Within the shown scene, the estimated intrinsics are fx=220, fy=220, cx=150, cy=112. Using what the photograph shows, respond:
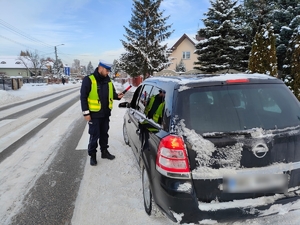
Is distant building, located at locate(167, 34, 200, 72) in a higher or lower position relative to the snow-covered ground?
higher

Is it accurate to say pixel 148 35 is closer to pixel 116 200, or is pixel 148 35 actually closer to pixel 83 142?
pixel 83 142

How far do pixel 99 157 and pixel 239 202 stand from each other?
3256 millimetres

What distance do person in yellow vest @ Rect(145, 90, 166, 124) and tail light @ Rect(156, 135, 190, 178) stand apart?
37cm

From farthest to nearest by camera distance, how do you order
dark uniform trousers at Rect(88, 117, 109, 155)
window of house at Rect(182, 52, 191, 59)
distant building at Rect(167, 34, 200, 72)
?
window of house at Rect(182, 52, 191, 59), distant building at Rect(167, 34, 200, 72), dark uniform trousers at Rect(88, 117, 109, 155)

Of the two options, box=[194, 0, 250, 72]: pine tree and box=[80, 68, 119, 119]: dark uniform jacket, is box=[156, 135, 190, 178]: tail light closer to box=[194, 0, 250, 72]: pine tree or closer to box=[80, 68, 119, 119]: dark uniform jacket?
box=[80, 68, 119, 119]: dark uniform jacket

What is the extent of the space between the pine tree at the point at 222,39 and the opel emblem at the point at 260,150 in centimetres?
1569

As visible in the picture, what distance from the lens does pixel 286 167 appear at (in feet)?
6.67

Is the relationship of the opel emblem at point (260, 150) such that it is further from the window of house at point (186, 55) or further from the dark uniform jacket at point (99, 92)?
the window of house at point (186, 55)

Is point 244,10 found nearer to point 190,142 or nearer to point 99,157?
point 99,157

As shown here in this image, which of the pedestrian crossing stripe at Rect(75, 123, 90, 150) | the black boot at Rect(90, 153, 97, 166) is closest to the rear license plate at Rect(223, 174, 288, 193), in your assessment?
the black boot at Rect(90, 153, 97, 166)

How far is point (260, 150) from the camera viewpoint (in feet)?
6.46

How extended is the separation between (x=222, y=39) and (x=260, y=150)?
16.3m

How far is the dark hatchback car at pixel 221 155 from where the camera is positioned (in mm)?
1953

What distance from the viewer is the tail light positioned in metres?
1.97
